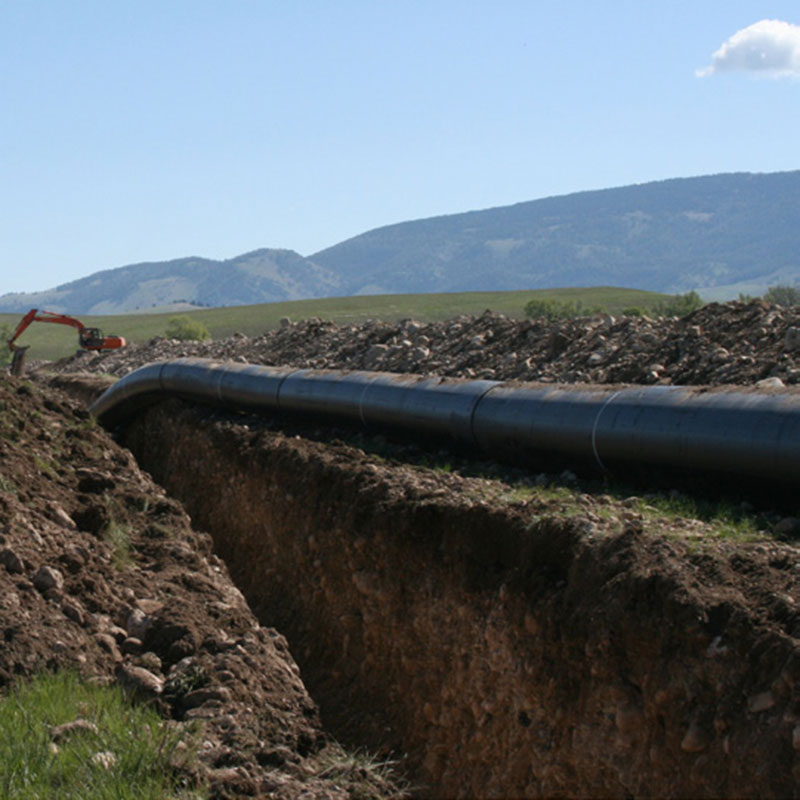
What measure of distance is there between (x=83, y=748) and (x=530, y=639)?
3216 millimetres

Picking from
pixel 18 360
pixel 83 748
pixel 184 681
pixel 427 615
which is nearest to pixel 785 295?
pixel 18 360

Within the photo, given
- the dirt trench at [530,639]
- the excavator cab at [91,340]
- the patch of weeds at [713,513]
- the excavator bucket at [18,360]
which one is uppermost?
the excavator cab at [91,340]

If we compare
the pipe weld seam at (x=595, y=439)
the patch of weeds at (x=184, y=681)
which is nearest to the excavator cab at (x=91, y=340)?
the pipe weld seam at (x=595, y=439)

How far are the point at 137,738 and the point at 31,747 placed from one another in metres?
0.62

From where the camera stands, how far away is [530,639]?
7.76m

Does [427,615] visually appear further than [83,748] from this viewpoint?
Yes

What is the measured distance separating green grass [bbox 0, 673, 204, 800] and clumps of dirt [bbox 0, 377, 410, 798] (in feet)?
0.79

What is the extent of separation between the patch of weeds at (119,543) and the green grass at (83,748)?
2887 millimetres

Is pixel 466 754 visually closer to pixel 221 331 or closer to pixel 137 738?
pixel 137 738

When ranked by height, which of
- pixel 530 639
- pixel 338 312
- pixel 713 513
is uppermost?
pixel 338 312

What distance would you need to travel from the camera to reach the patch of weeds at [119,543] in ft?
32.7

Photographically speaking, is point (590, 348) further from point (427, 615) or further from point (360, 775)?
point (360, 775)

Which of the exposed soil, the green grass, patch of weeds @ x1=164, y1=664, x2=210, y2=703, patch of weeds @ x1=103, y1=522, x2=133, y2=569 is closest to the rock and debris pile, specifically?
the exposed soil

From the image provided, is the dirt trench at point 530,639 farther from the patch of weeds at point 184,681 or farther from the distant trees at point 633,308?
the distant trees at point 633,308
